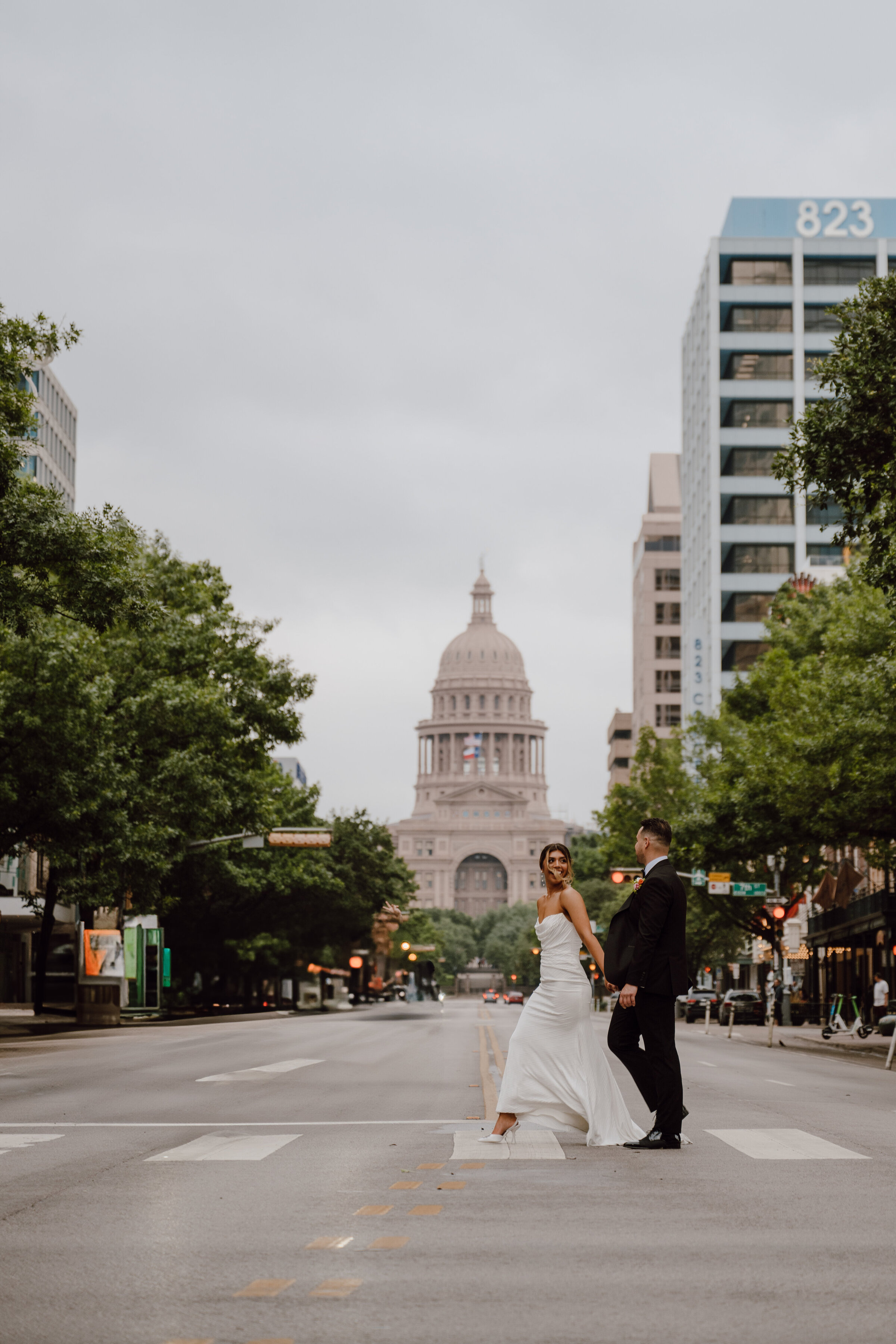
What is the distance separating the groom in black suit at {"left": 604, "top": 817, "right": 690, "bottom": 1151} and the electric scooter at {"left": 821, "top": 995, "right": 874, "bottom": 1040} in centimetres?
3146

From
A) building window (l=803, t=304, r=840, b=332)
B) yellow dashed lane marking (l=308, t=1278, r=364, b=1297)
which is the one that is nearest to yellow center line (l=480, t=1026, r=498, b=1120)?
yellow dashed lane marking (l=308, t=1278, r=364, b=1297)

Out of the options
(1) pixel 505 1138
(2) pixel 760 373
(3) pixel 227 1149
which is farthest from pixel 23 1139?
(2) pixel 760 373

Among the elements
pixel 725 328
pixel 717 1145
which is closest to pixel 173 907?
pixel 717 1145

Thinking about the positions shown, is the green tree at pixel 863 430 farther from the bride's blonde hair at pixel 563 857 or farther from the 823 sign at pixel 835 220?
the 823 sign at pixel 835 220

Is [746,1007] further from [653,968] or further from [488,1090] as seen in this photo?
[653,968]

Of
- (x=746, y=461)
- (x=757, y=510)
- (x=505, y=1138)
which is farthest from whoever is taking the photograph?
(x=746, y=461)

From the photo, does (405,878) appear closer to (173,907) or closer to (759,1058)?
(173,907)

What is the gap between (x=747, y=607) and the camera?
97562mm

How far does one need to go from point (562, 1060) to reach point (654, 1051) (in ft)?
1.99

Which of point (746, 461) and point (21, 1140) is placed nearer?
point (21, 1140)

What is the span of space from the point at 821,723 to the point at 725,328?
69.7 meters

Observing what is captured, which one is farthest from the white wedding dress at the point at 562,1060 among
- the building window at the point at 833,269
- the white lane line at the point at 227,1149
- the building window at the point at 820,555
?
the building window at the point at 833,269

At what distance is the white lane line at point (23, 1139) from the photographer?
459 inches

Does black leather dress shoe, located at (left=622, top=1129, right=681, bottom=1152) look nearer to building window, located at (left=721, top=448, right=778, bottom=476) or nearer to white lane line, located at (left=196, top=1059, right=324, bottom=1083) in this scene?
white lane line, located at (left=196, top=1059, right=324, bottom=1083)
